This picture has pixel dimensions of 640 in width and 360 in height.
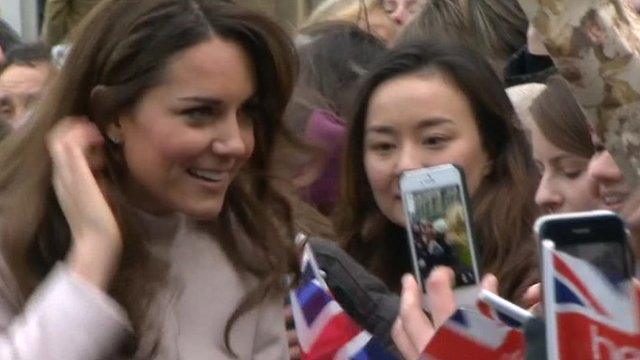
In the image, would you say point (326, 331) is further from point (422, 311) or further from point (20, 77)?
point (20, 77)

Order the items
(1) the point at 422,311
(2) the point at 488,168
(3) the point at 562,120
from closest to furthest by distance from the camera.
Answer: (1) the point at 422,311 → (2) the point at 488,168 → (3) the point at 562,120

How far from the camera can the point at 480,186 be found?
3.01 m

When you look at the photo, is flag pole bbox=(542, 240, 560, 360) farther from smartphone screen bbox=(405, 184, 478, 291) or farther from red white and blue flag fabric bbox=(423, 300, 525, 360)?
smartphone screen bbox=(405, 184, 478, 291)

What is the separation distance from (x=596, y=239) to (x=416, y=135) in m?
1.35

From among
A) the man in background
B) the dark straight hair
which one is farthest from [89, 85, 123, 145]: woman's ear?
the man in background

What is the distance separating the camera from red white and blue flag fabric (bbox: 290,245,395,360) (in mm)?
2141

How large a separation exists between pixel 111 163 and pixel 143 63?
0.17 m

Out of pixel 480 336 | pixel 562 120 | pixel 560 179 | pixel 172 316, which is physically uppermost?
pixel 480 336

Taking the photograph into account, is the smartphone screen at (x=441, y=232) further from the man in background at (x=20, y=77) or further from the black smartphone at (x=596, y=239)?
the man in background at (x=20, y=77)

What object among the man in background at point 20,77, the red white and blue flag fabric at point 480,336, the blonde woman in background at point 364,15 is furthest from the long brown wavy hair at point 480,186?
the man in background at point 20,77

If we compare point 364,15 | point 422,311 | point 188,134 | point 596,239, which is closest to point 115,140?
point 188,134

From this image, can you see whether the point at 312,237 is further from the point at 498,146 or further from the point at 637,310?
the point at 637,310

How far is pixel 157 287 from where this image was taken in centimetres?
233

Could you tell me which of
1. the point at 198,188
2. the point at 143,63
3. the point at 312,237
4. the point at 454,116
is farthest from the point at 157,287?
the point at 454,116
